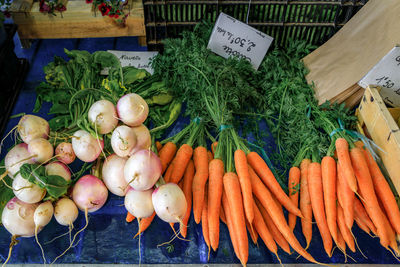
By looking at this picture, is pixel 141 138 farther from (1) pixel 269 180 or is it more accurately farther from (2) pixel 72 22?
(2) pixel 72 22

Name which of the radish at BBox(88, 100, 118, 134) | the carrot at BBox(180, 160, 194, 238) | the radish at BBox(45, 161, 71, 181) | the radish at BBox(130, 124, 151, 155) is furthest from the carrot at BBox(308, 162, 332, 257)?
the radish at BBox(45, 161, 71, 181)

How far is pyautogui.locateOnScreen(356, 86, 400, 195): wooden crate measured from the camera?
140cm

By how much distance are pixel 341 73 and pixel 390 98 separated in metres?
0.26

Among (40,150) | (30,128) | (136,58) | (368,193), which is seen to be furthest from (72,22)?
(368,193)

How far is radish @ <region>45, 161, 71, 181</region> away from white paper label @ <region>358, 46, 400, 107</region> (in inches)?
54.7

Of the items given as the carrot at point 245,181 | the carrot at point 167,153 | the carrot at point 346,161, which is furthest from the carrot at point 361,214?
the carrot at point 167,153

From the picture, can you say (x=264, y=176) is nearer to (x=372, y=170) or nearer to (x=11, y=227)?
(x=372, y=170)

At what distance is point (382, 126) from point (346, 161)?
0.23 metres

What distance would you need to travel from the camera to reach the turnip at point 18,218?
1270mm

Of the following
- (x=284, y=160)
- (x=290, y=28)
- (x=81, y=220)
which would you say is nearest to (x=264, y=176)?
(x=284, y=160)

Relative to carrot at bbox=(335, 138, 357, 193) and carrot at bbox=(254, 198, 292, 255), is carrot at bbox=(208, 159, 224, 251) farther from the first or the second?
carrot at bbox=(335, 138, 357, 193)

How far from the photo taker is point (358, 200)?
148cm

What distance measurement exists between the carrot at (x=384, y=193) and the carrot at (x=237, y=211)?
60cm

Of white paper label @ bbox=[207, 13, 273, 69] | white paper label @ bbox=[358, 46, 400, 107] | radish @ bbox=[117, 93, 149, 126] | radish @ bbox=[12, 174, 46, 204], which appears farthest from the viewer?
white paper label @ bbox=[207, 13, 273, 69]
